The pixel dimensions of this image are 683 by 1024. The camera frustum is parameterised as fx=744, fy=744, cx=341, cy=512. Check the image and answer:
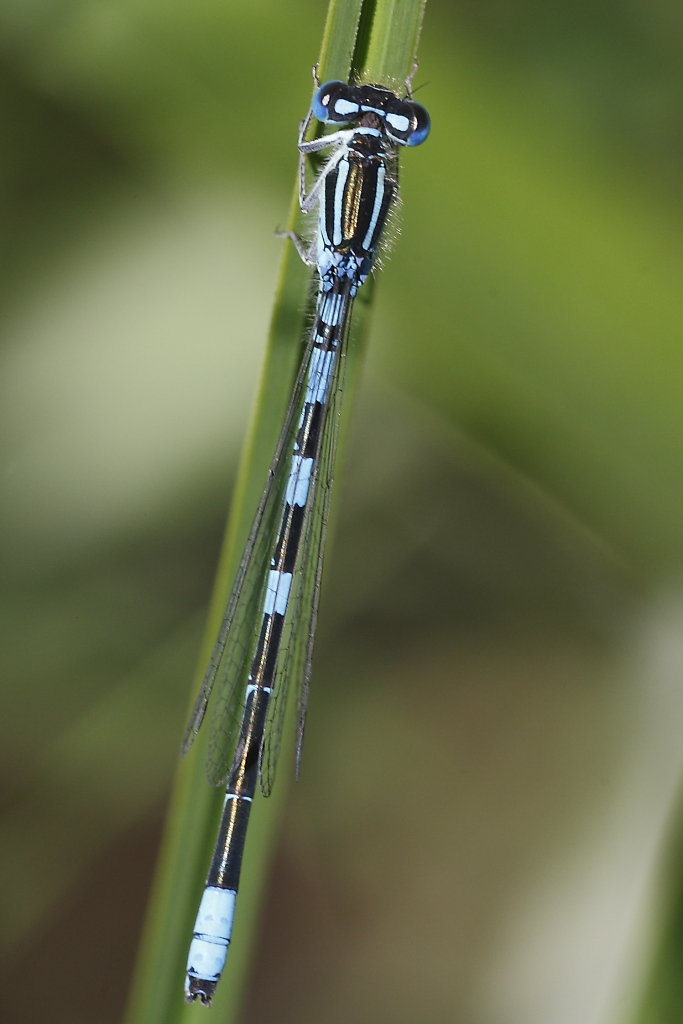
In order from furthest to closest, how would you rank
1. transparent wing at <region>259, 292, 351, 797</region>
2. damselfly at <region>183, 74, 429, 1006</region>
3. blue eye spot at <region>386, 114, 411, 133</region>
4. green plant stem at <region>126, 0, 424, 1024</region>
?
blue eye spot at <region>386, 114, 411, 133</region>, transparent wing at <region>259, 292, 351, 797</region>, damselfly at <region>183, 74, 429, 1006</region>, green plant stem at <region>126, 0, 424, 1024</region>

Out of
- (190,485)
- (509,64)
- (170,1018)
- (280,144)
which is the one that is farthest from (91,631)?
(509,64)

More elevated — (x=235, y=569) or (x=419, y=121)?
(x=419, y=121)

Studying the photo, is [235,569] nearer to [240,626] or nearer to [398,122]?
[240,626]

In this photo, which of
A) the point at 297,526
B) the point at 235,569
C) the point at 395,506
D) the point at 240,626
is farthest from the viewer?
the point at 395,506

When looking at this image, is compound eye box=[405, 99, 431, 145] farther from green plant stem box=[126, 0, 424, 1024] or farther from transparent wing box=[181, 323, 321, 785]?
transparent wing box=[181, 323, 321, 785]

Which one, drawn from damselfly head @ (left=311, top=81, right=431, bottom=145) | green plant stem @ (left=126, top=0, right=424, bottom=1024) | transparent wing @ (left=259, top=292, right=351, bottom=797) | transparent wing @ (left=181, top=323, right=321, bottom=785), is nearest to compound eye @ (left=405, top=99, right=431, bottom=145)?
damselfly head @ (left=311, top=81, right=431, bottom=145)

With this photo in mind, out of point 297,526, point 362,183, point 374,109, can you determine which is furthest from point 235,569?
point 374,109

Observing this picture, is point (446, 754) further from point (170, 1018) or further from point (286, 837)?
point (170, 1018)
